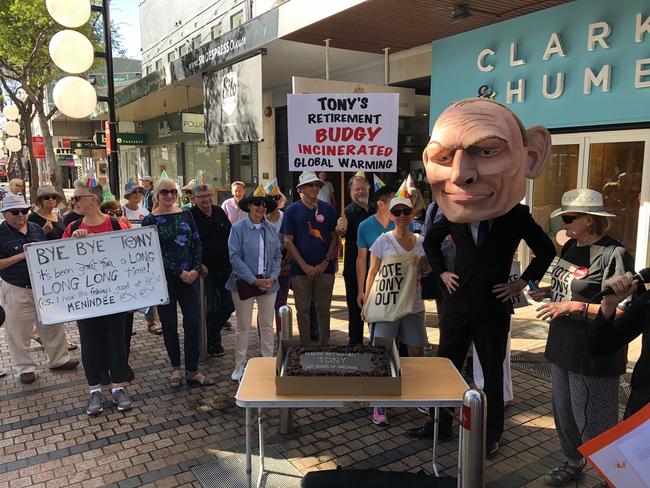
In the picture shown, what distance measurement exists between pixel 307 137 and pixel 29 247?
8.69ft

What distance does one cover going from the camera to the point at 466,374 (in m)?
4.90

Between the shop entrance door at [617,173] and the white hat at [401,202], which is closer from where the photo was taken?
the white hat at [401,202]

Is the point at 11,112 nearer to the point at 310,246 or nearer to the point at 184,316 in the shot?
the point at 184,316

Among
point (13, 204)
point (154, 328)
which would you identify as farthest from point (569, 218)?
point (154, 328)

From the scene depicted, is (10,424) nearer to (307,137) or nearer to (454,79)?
(307,137)

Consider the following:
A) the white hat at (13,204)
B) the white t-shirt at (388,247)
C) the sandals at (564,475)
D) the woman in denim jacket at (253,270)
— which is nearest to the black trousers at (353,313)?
the woman in denim jacket at (253,270)

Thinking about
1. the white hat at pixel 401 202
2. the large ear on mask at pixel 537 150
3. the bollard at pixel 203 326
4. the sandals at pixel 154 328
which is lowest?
the sandals at pixel 154 328

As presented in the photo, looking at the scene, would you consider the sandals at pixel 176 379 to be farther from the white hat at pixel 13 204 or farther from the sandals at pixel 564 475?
the sandals at pixel 564 475

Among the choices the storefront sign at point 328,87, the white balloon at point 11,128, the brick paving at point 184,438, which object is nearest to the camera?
the brick paving at point 184,438

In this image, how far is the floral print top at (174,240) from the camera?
4660 mm

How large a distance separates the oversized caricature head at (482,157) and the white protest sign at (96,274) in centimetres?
284

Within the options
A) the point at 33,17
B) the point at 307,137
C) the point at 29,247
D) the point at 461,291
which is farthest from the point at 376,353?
the point at 33,17

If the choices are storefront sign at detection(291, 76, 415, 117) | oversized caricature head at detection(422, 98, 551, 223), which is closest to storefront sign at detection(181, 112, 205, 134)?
storefront sign at detection(291, 76, 415, 117)

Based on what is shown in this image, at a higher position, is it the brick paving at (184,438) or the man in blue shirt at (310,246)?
the man in blue shirt at (310,246)
